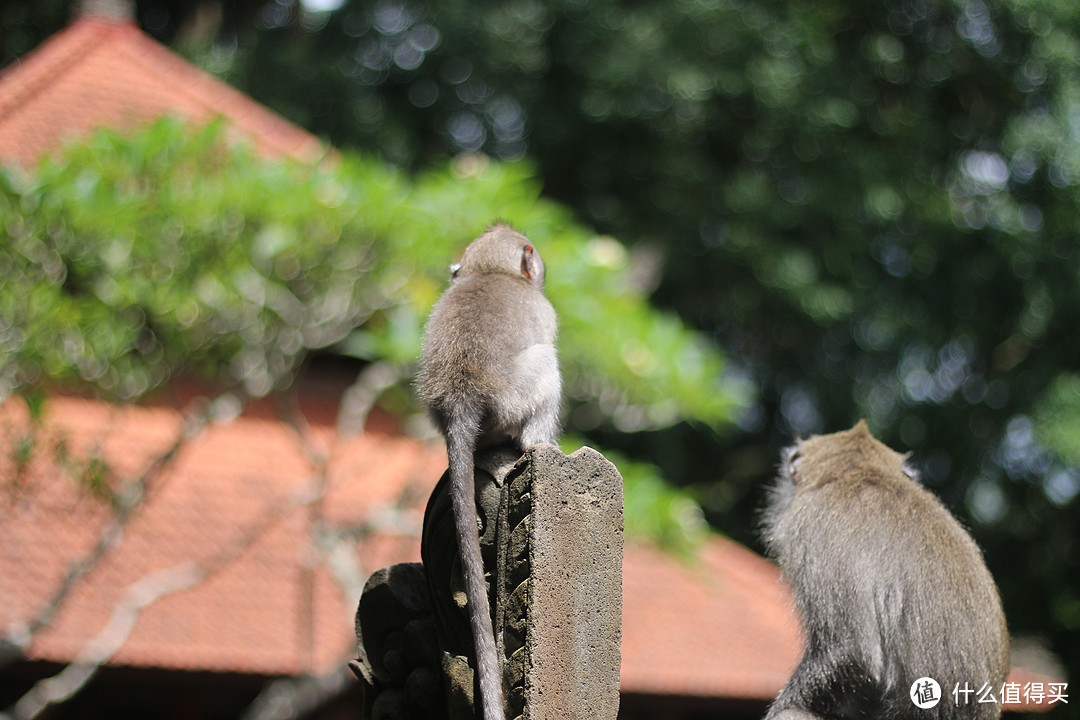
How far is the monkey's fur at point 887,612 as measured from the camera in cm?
289

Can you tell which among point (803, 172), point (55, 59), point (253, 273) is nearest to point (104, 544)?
point (253, 273)

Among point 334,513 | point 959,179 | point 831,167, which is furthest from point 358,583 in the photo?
point 959,179

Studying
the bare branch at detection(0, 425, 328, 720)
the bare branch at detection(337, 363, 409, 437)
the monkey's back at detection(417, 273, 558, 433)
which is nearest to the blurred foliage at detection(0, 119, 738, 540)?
the bare branch at detection(337, 363, 409, 437)

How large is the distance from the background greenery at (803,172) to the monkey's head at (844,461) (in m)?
10.1

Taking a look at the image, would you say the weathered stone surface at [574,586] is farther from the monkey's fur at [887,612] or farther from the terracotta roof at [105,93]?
the terracotta roof at [105,93]

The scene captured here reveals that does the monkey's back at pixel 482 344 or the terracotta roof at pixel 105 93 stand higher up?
the monkey's back at pixel 482 344

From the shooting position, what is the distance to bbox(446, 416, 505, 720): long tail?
237cm

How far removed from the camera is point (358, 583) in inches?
285

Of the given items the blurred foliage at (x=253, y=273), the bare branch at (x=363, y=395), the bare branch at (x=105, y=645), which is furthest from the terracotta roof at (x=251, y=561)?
the blurred foliage at (x=253, y=273)

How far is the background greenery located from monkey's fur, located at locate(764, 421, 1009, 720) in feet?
34.2

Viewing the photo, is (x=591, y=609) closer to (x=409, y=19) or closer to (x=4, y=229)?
(x=4, y=229)

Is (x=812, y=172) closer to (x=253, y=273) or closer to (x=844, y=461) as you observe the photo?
(x=253, y=273)

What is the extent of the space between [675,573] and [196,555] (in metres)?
4.59

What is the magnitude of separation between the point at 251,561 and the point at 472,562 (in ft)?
20.3
